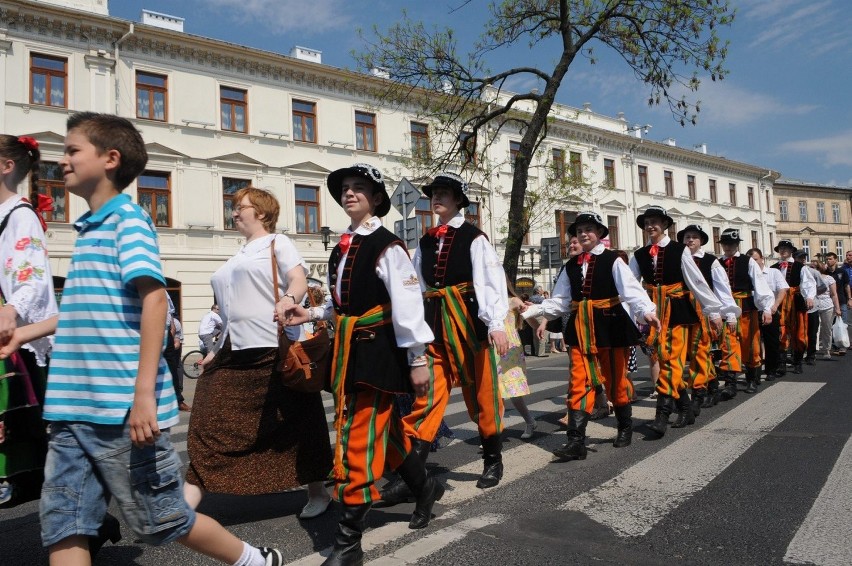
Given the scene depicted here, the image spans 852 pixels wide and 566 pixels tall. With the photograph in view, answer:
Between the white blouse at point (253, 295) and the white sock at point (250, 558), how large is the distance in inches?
54.2

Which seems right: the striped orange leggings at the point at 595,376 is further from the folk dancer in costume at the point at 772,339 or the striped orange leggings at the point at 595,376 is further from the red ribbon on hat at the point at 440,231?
the folk dancer in costume at the point at 772,339

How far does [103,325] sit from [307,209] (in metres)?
24.1

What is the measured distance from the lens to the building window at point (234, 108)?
2405 centimetres

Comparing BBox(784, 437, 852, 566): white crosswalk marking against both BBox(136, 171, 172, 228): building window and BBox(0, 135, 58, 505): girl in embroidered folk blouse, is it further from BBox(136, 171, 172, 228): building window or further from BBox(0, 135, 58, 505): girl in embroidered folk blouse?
BBox(136, 171, 172, 228): building window

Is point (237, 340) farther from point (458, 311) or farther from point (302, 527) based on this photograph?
point (458, 311)

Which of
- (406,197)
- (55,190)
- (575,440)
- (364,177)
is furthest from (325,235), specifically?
(364,177)

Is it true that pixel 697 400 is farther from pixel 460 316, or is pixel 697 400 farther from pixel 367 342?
pixel 367 342

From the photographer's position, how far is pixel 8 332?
2.66 m

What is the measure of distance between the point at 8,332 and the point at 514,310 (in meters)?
4.03

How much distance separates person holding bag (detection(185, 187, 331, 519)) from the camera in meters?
3.77

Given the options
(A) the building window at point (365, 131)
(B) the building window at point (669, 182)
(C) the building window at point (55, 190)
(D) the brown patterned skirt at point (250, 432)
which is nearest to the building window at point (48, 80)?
(C) the building window at point (55, 190)

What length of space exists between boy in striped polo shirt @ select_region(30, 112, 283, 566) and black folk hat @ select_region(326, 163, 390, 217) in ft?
4.27

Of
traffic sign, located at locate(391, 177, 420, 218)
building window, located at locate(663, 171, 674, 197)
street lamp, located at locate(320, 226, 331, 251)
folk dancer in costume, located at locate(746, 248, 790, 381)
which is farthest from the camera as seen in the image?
building window, located at locate(663, 171, 674, 197)

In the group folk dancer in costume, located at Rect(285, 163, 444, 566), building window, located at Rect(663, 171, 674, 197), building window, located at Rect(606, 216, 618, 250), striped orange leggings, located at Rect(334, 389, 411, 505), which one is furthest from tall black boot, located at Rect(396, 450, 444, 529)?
building window, located at Rect(663, 171, 674, 197)
